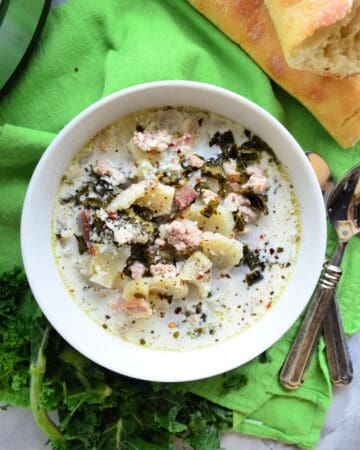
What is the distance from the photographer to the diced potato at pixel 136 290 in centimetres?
191

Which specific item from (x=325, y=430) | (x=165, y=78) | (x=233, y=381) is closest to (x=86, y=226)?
(x=165, y=78)

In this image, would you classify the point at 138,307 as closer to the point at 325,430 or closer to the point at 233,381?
the point at 233,381

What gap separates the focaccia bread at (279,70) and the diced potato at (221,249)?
1.70 ft

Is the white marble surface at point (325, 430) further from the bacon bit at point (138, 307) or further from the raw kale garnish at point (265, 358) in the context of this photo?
the bacon bit at point (138, 307)

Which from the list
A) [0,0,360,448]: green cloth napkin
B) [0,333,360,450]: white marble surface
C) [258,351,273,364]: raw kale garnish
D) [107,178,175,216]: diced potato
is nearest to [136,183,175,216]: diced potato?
[107,178,175,216]: diced potato

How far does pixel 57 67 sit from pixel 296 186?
34.3 inches

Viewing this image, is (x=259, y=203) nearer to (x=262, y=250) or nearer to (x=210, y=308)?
(x=262, y=250)

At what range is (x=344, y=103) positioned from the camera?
202 centimetres

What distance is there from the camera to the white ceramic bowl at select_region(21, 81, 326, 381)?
1878 mm

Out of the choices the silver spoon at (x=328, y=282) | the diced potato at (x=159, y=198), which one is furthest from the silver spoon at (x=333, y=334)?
the diced potato at (x=159, y=198)

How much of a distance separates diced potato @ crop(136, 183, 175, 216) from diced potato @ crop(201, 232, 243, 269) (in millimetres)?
146

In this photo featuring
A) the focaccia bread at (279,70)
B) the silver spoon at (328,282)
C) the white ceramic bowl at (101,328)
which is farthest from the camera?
the silver spoon at (328,282)

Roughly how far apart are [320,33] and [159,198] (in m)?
0.65

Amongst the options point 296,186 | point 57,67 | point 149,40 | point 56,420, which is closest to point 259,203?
point 296,186
